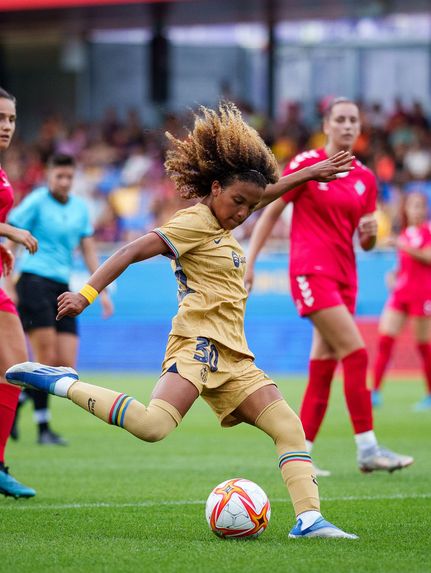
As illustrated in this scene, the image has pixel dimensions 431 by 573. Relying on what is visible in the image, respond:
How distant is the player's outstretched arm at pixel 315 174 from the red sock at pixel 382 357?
7.75m

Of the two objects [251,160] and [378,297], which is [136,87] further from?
[251,160]

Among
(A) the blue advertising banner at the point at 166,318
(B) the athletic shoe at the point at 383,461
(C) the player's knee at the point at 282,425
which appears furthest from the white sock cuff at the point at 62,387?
(A) the blue advertising banner at the point at 166,318

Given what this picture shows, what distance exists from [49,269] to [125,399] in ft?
16.4

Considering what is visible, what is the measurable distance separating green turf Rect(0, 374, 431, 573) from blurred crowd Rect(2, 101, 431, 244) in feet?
31.8

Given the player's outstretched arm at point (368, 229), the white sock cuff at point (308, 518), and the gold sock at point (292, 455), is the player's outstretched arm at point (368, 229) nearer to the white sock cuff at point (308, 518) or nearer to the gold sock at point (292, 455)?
the gold sock at point (292, 455)

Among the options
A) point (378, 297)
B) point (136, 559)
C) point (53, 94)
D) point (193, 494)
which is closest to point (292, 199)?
point (193, 494)

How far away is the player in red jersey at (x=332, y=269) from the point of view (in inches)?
321

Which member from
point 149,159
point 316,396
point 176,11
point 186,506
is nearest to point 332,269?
point 316,396

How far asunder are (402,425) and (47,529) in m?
6.72

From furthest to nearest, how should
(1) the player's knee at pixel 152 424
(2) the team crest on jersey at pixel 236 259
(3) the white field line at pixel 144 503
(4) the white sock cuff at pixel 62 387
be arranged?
(3) the white field line at pixel 144 503 → (2) the team crest on jersey at pixel 236 259 → (4) the white sock cuff at pixel 62 387 → (1) the player's knee at pixel 152 424

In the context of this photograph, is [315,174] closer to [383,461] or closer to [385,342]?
[383,461]

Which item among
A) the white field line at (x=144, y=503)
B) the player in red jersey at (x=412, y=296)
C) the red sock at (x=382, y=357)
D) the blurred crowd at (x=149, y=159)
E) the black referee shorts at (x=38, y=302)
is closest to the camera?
the white field line at (x=144, y=503)

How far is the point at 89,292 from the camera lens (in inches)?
221

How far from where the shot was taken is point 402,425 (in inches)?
481
